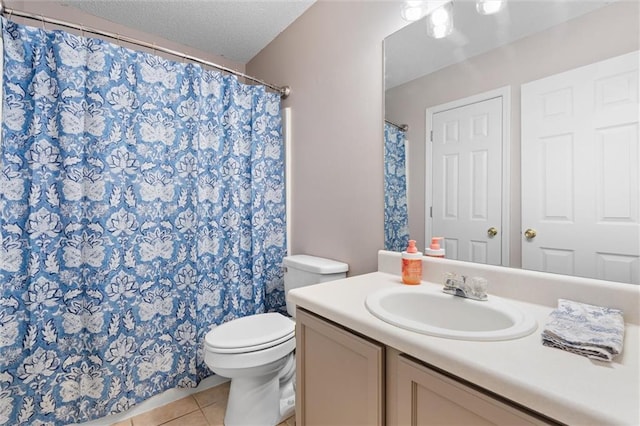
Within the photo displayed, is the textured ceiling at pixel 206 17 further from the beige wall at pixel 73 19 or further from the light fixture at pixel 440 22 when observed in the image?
the light fixture at pixel 440 22

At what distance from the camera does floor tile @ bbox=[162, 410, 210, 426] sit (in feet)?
5.07

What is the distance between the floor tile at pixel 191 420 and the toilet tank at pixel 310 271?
0.71m

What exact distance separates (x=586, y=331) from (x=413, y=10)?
4.41ft

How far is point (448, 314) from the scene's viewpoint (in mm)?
1021

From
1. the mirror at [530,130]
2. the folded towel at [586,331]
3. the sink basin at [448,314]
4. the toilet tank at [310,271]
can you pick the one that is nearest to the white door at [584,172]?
the mirror at [530,130]

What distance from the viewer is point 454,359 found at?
0.63 m

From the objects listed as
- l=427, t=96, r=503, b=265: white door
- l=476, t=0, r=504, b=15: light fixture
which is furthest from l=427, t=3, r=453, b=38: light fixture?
l=427, t=96, r=503, b=265: white door

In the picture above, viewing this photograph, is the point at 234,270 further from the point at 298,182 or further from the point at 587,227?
the point at 587,227

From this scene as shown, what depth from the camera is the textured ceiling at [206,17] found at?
6.16 ft

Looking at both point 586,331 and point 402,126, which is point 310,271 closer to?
point 402,126

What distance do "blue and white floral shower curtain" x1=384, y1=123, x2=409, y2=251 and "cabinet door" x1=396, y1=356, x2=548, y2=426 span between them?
29.0 inches

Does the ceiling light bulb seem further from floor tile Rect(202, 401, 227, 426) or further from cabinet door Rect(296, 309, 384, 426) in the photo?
floor tile Rect(202, 401, 227, 426)

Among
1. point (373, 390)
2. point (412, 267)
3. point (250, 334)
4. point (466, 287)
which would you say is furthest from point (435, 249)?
point (250, 334)

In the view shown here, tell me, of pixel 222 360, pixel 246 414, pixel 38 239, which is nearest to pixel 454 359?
pixel 222 360
